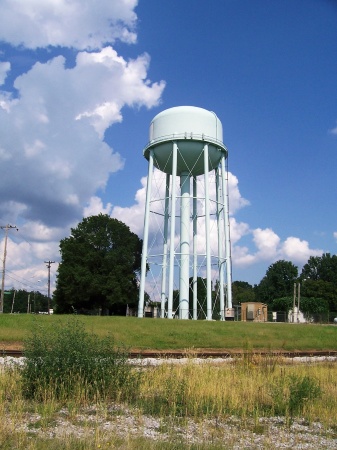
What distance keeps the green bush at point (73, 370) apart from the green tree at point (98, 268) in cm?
4629

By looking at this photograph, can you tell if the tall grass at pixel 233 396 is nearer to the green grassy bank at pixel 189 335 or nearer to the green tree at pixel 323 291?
the green grassy bank at pixel 189 335

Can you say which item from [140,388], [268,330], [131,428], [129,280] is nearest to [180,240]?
[268,330]

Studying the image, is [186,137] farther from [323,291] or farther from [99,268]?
[323,291]

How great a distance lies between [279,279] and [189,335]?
8341cm

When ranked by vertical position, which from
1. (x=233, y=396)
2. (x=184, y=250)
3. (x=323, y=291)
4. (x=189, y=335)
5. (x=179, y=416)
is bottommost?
(x=179, y=416)

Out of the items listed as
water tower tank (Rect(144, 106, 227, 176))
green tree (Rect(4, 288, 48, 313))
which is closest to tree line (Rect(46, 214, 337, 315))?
water tower tank (Rect(144, 106, 227, 176))

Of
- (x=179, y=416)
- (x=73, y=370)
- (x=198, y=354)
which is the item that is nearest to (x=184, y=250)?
(x=198, y=354)

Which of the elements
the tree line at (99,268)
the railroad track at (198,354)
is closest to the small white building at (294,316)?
the tree line at (99,268)

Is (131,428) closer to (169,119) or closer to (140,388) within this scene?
(140,388)

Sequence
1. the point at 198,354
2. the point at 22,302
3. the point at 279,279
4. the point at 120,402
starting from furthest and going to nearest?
the point at 22,302 → the point at 279,279 → the point at 198,354 → the point at 120,402

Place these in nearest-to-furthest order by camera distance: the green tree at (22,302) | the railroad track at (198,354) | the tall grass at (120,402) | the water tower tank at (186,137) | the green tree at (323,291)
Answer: the tall grass at (120,402) < the railroad track at (198,354) < the water tower tank at (186,137) < the green tree at (323,291) < the green tree at (22,302)

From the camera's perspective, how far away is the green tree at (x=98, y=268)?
56.8 m

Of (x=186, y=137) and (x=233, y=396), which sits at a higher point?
(x=186, y=137)

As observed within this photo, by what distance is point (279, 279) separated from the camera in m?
104
